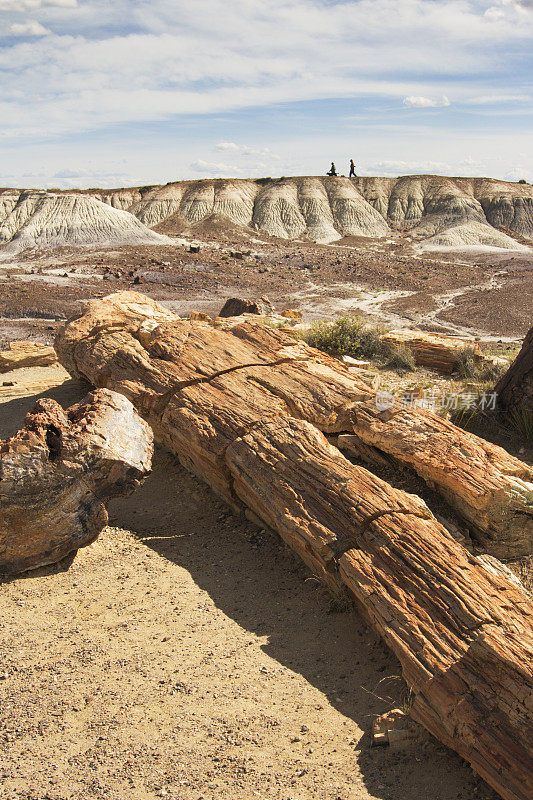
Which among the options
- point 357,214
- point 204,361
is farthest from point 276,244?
point 204,361

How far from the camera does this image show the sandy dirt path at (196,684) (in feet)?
10.6

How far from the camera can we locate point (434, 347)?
33.1ft

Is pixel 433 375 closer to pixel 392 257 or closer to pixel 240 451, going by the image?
pixel 240 451

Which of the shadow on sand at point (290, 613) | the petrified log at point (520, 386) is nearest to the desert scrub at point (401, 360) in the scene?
the petrified log at point (520, 386)

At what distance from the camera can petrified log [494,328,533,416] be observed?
288 inches

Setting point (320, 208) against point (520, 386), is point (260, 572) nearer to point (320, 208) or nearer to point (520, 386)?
point (520, 386)

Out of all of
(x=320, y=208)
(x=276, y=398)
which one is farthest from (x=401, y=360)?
(x=320, y=208)

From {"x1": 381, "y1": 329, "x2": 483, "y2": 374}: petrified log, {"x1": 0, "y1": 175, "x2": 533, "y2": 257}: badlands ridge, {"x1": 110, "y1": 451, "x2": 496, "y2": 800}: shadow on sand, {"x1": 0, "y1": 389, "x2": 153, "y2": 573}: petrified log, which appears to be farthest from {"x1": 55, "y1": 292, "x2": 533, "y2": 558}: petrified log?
{"x1": 0, "y1": 175, "x2": 533, "y2": 257}: badlands ridge

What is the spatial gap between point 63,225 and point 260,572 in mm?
35229

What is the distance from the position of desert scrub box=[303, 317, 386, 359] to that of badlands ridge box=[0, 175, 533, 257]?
2981 centimetres

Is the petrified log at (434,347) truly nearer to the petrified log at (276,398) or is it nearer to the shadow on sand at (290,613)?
the petrified log at (276,398)

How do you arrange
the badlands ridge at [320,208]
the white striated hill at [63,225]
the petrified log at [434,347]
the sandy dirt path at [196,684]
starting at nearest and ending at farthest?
1. the sandy dirt path at [196,684]
2. the petrified log at [434,347]
3. the white striated hill at [63,225]
4. the badlands ridge at [320,208]

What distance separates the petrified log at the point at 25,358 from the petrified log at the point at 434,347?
21.3ft

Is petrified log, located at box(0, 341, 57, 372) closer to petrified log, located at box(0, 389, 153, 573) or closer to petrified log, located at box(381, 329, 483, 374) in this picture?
petrified log, located at box(381, 329, 483, 374)
